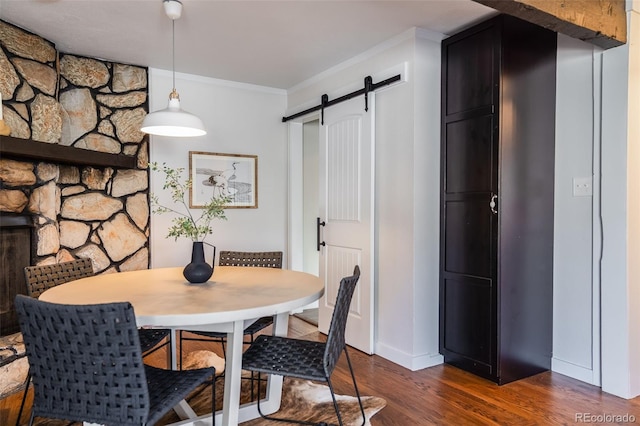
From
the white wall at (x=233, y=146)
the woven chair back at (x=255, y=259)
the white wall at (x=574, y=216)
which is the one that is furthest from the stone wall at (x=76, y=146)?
the white wall at (x=574, y=216)

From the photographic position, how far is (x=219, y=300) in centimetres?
177

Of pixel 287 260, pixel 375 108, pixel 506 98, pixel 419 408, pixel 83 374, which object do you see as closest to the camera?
pixel 83 374

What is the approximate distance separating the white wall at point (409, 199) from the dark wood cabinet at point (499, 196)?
11 centimetres

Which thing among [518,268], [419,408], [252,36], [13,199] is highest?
[252,36]

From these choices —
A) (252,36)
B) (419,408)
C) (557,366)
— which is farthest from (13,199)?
(557,366)

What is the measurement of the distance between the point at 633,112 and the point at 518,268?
1.11 metres

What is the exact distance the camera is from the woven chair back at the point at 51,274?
2.27m

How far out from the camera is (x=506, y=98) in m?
2.63

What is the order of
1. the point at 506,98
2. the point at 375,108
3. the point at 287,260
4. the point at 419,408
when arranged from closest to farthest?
the point at 419,408 < the point at 506,98 < the point at 375,108 < the point at 287,260

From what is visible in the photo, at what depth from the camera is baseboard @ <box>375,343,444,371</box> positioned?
2.92 metres

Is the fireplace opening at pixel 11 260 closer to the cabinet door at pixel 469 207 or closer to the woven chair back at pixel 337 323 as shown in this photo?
the woven chair back at pixel 337 323

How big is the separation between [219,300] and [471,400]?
5.28 ft

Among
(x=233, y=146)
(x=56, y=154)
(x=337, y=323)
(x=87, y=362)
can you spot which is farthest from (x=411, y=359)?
(x=56, y=154)

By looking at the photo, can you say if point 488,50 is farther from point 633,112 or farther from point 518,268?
point 518,268
